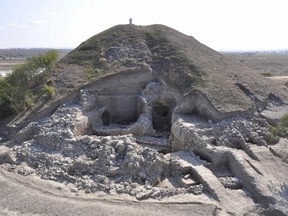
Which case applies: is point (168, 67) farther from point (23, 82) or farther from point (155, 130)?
point (23, 82)

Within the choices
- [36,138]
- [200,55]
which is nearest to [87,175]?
[36,138]

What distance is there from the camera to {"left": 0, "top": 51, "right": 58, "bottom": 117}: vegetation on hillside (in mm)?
20422

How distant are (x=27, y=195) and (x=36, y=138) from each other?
16.1 feet

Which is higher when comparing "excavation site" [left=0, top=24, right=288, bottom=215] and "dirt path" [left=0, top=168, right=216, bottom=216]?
"excavation site" [left=0, top=24, right=288, bottom=215]

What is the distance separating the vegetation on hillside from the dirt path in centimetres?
766

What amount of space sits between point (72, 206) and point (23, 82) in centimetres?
1176

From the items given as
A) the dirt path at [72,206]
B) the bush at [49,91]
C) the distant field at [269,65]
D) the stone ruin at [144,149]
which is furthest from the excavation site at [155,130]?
the distant field at [269,65]

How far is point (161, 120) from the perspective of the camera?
74.9 feet

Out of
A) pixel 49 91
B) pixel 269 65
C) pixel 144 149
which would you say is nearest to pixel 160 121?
pixel 144 149

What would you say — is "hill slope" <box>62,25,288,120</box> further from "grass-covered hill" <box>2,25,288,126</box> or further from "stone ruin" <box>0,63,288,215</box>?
"stone ruin" <box>0,63,288,215</box>

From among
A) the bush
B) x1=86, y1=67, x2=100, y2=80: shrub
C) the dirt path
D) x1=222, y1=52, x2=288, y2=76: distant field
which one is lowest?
the dirt path

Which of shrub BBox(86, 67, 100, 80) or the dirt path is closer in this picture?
the dirt path

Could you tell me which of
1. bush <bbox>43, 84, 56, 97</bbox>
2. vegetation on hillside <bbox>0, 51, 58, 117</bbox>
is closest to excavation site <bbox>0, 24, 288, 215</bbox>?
bush <bbox>43, 84, 56, 97</bbox>

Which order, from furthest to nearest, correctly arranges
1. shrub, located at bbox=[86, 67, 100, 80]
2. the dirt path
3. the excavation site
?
1. shrub, located at bbox=[86, 67, 100, 80]
2. the excavation site
3. the dirt path
